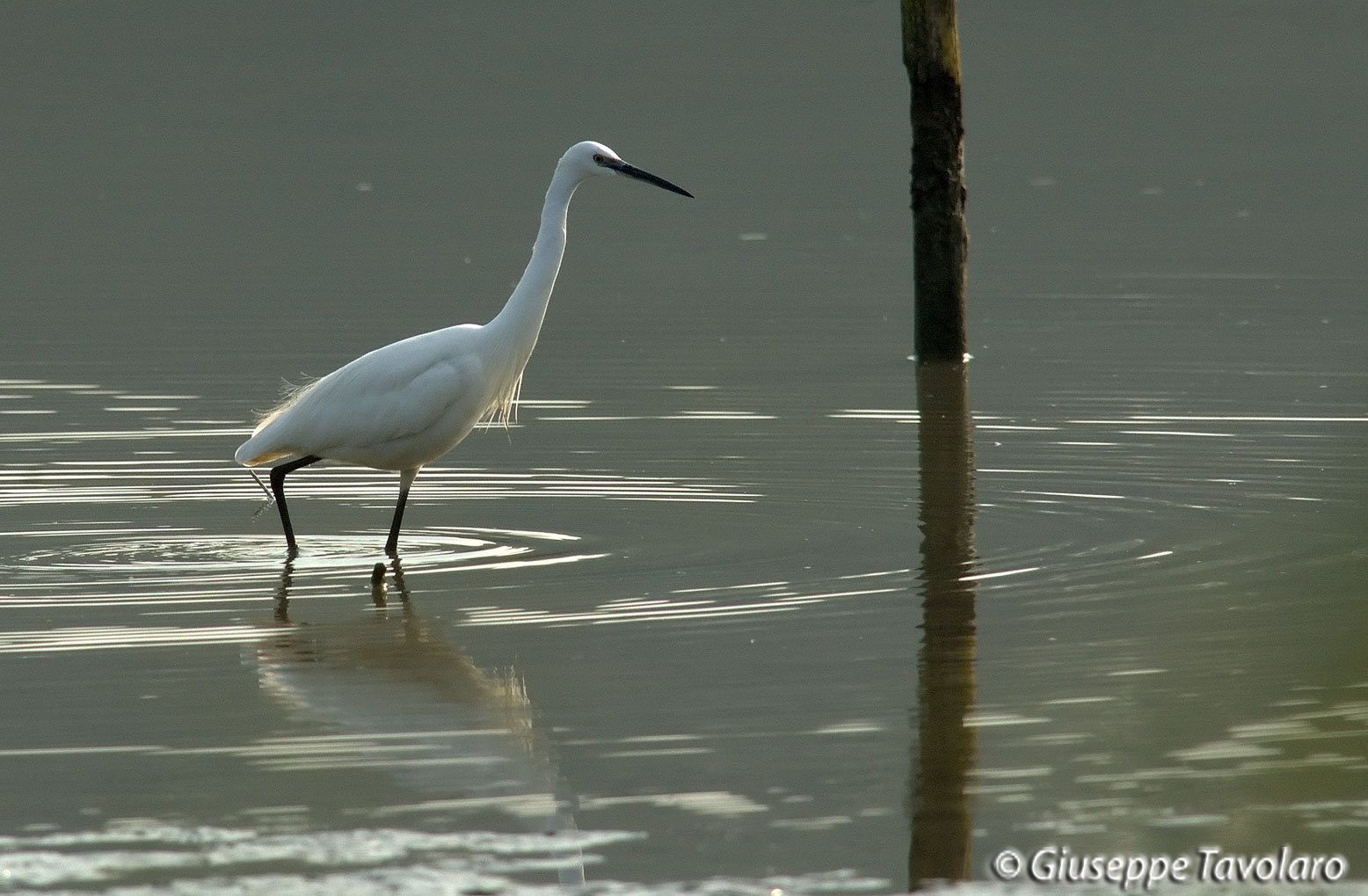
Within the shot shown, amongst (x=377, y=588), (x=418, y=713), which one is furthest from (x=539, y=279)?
(x=418, y=713)

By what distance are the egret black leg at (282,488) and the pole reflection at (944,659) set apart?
9.80 ft

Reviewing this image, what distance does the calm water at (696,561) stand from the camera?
17.6ft

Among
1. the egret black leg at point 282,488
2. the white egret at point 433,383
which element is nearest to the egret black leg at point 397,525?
the white egret at point 433,383

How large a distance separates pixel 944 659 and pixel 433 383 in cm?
335

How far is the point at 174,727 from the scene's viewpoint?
6527mm

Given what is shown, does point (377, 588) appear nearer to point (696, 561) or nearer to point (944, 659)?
point (696, 561)

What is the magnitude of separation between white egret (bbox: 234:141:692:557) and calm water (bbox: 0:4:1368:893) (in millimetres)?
511

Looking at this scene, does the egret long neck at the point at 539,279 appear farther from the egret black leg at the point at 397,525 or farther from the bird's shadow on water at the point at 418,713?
the bird's shadow on water at the point at 418,713

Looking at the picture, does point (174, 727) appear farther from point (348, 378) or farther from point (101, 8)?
point (101, 8)

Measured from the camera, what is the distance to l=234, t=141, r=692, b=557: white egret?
9.77 m

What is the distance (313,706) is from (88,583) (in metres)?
2.44

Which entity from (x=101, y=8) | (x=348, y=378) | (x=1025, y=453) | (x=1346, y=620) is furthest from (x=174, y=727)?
(x=101, y=8)

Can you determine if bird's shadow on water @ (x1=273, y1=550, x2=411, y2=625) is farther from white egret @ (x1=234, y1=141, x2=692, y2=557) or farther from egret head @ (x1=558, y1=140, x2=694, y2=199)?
egret head @ (x1=558, y1=140, x2=694, y2=199)

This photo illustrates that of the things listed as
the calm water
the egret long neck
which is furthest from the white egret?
the calm water
